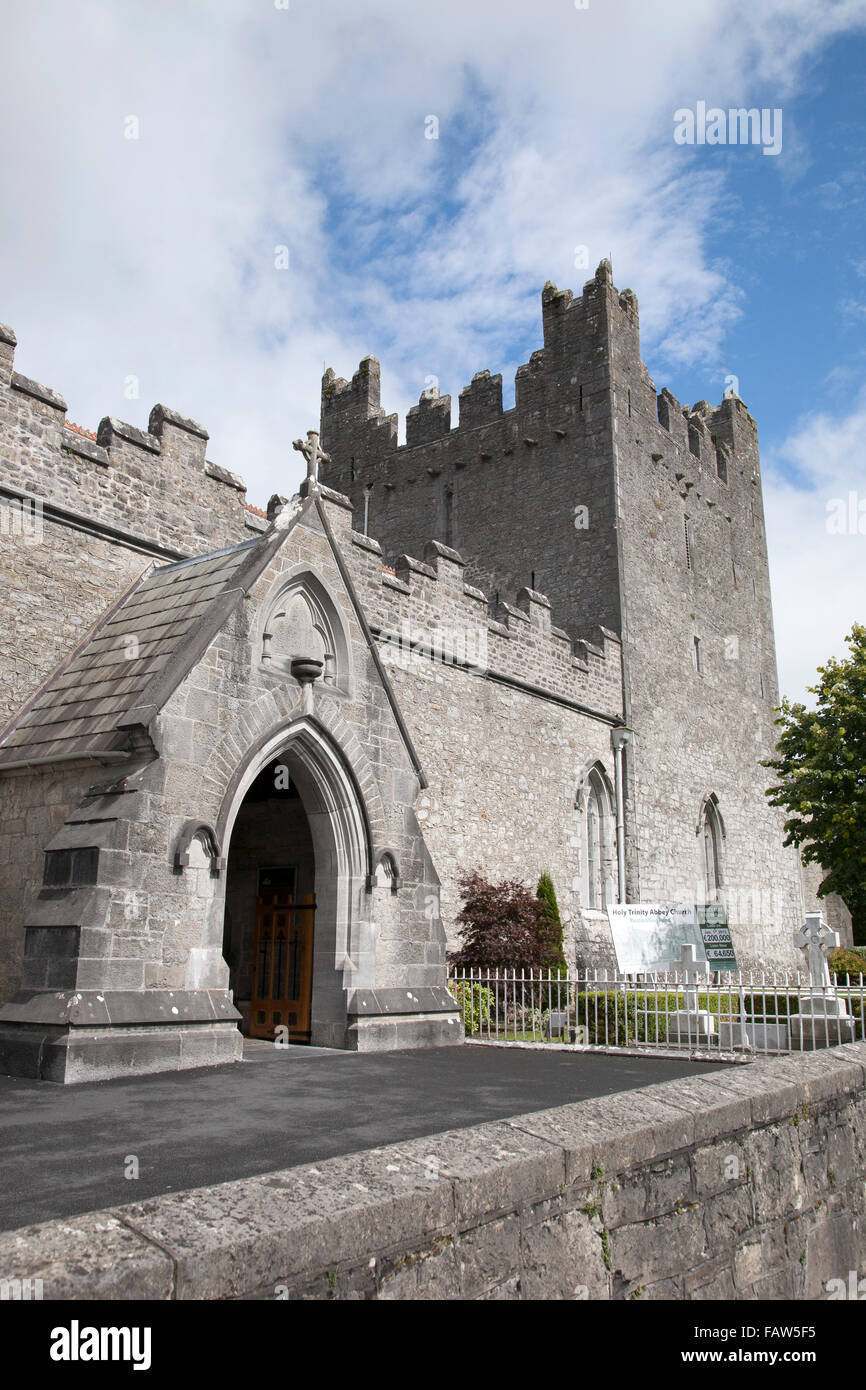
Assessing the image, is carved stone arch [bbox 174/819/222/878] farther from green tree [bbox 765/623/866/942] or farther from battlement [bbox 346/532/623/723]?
green tree [bbox 765/623/866/942]

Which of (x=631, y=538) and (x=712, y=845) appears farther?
(x=712, y=845)

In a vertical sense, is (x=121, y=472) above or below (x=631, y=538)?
below

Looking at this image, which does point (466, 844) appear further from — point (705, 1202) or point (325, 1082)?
point (705, 1202)

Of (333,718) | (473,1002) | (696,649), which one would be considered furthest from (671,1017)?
(696,649)

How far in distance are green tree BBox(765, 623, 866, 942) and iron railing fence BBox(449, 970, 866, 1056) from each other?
397 cm

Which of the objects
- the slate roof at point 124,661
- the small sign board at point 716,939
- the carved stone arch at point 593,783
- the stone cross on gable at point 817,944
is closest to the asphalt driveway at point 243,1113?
the slate roof at point 124,661

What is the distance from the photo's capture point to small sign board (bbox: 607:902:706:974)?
17.4 metres

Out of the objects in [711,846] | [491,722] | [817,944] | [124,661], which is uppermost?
[491,722]

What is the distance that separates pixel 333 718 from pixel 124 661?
205 cm

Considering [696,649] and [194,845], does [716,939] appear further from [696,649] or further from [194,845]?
[194,845]

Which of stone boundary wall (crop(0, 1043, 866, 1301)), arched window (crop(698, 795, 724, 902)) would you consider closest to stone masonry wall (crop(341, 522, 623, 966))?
arched window (crop(698, 795, 724, 902))

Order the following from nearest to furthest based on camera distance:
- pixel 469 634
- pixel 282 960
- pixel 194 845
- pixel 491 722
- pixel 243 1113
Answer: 1. pixel 243 1113
2. pixel 194 845
3. pixel 282 960
4. pixel 469 634
5. pixel 491 722

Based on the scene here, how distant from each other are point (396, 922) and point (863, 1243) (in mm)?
5294

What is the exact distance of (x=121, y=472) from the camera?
11914mm
